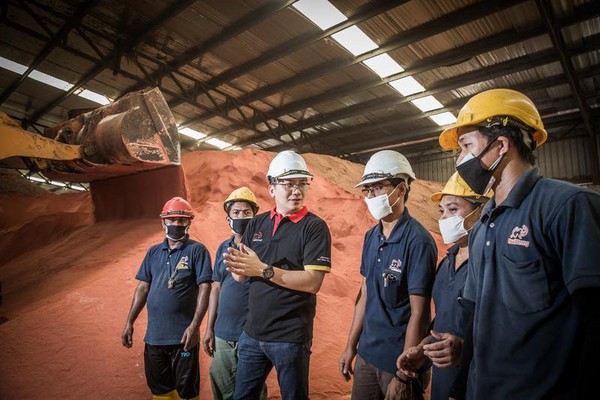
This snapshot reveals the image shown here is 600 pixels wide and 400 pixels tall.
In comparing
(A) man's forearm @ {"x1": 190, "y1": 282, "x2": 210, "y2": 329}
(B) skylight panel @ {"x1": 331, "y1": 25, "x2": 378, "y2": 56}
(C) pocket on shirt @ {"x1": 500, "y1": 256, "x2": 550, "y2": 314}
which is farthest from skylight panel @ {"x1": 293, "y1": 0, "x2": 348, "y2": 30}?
(C) pocket on shirt @ {"x1": 500, "y1": 256, "x2": 550, "y2": 314}

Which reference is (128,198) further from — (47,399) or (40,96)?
(40,96)

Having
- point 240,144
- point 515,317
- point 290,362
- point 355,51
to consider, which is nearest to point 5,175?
point 240,144

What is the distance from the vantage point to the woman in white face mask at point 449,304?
1.83 metres

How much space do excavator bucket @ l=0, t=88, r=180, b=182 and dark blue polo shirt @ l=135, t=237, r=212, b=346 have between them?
219cm

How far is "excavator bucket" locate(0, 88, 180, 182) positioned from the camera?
5223 millimetres

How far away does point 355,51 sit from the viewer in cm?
827

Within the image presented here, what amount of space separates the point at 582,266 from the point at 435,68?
863cm

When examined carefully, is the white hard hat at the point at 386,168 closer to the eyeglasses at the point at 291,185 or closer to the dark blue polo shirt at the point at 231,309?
the eyeglasses at the point at 291,185

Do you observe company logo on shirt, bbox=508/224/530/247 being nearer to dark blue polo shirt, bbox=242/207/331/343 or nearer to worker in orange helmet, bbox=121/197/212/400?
A: dark blue polo shirt, bbox=242/207/331/343

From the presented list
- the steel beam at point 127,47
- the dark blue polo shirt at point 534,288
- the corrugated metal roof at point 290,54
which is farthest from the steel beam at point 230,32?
the dark blue polo shirt at point 534,288

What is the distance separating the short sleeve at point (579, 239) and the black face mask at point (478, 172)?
17.0 inches

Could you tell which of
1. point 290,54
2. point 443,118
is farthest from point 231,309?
point 443,118

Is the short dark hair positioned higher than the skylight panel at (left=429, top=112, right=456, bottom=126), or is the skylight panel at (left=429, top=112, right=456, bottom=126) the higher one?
the skylight panel at (left=429, top=112, right=456, bottom=126)

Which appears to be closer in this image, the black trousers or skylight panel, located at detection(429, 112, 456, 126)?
the black trousers
